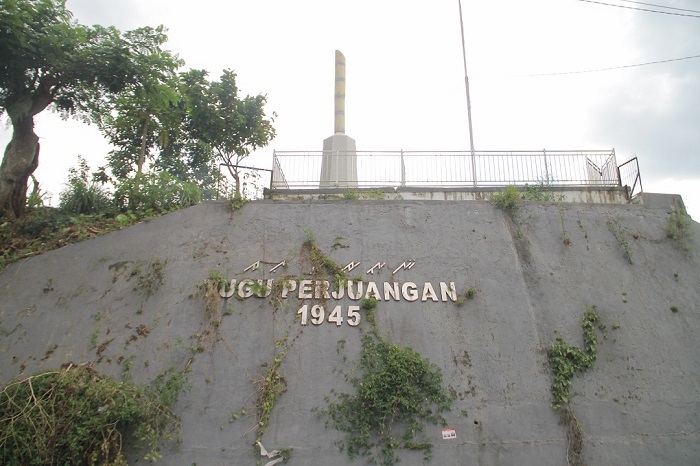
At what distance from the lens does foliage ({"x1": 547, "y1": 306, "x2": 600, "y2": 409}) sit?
6.19 metres

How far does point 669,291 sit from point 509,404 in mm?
3626

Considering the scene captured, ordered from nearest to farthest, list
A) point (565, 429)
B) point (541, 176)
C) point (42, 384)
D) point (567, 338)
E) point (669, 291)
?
point (42, 384) < point (565, 429) < point (567, 338) < point (669, 291) < point (541, 176)

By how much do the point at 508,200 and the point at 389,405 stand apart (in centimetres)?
429

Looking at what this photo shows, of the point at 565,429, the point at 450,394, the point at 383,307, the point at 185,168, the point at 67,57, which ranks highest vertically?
the point at 185,168

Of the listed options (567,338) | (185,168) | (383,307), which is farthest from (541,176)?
(185,168)

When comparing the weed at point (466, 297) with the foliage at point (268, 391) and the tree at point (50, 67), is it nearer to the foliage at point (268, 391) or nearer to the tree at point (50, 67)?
the foliage at point (268, 391)

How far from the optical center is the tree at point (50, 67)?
796cm

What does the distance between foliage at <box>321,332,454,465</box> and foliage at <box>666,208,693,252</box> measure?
5.21 m

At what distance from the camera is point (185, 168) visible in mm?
15906

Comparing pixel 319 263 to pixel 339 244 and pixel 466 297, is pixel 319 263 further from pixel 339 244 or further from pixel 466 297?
pixel 466 297

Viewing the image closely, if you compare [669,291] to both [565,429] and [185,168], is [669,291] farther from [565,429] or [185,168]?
[185,168]

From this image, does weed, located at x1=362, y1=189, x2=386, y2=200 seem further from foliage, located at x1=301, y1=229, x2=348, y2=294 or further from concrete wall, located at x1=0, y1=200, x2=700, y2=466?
foliage, located at x1=301, y1=229, x2=348, y2=294

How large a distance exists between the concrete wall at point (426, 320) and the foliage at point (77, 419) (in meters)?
0.34

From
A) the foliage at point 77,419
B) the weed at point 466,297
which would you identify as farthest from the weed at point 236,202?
the weed at point 466,297
